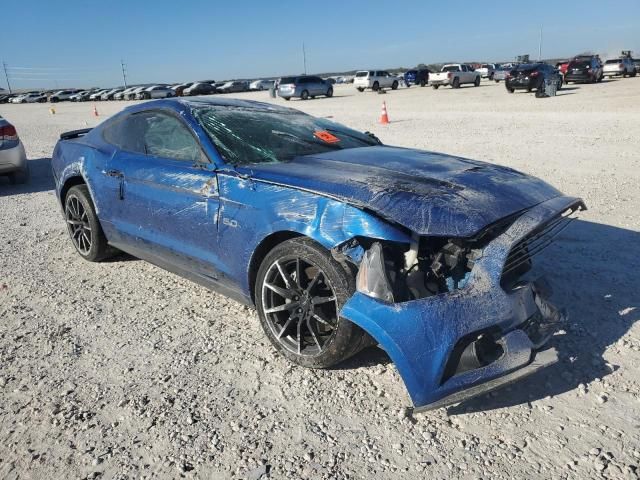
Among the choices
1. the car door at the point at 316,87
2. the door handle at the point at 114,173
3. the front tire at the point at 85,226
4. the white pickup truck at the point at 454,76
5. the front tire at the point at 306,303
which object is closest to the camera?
the front tire at the point at 306,303

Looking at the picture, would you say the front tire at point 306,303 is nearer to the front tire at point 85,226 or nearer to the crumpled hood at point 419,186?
the crumpled hood at point 419,186

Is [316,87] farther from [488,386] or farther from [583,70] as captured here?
[488,386]

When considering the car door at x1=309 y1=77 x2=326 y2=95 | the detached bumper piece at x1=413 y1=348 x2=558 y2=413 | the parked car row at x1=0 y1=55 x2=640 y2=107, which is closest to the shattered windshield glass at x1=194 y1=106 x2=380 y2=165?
the detached bumper piece at x1=413 y1=348 x2=558 y2=413

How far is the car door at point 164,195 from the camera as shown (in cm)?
344

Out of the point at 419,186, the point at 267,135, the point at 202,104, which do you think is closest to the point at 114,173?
the point at 202,104

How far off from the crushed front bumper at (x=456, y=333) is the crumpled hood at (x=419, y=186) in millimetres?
249

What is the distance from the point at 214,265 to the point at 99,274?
1832 millimetres

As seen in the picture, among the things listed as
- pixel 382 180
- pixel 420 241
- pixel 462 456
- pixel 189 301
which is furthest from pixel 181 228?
pixel 462 456

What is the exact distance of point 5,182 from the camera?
9.83 metres

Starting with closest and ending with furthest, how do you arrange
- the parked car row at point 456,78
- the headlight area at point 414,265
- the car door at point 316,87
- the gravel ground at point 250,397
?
the gravel ground at point 250,397, the headlight area at point 414,265, the parked car row at point 456,78, the car door at point 316,87

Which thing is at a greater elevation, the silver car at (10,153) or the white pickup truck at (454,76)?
the white pickup truck at (454,76)

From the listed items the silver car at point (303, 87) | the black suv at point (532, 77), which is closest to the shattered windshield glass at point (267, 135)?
the black suv at point (532, 77)

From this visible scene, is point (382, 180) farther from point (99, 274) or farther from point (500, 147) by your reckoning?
point (500, 147)

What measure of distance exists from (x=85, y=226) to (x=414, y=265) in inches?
138
